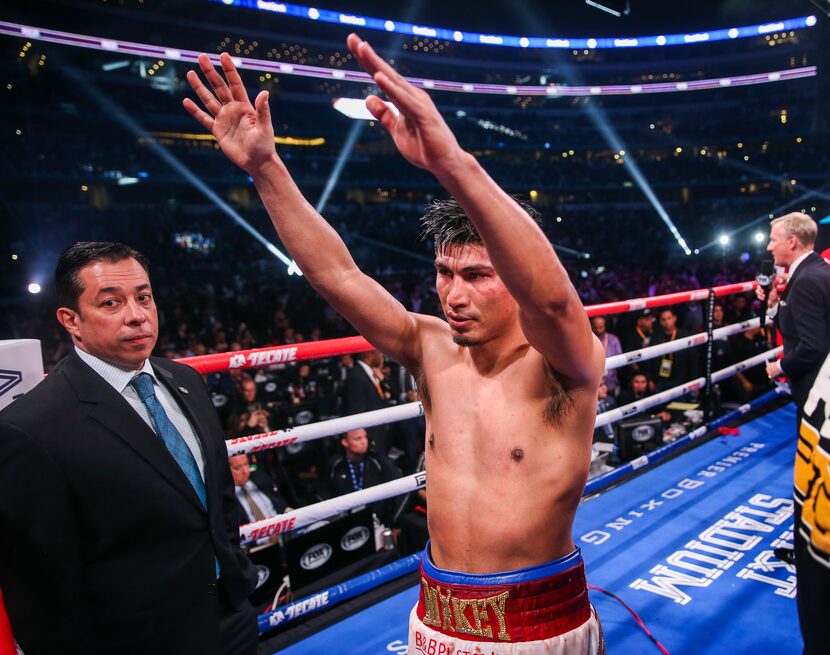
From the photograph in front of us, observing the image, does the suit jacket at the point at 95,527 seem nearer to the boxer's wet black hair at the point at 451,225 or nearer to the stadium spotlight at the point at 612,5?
the boxer's wet black hair at the point at 451,225

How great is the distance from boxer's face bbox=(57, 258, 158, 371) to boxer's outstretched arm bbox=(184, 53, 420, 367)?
0.44 metres

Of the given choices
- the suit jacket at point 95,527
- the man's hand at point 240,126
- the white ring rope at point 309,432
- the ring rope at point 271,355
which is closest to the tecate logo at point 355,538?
the white ring rope at point 309,432

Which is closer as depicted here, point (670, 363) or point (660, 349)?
point (660, 349)

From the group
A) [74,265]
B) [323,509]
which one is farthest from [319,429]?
[74,265]

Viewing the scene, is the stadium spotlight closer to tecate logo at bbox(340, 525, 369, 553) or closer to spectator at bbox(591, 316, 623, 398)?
spectator at bbox(591, 316, 623, 398)

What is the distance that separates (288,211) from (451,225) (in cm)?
39

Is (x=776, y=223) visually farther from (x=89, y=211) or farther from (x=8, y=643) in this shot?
(x=89, y=211)

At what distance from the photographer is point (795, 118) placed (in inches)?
1073

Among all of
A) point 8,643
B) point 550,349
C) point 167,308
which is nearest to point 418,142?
point 550,349

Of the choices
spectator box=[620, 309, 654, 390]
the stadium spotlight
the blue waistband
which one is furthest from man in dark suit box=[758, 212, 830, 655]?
the stadium spotlight

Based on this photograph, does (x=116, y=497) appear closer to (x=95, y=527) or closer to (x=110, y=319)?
(x=95, y=527)

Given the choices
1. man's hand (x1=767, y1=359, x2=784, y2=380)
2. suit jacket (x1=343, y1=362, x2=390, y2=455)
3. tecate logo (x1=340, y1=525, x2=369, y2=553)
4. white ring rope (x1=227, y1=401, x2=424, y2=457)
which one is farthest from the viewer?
suit jacket (x1=343, y1=362, x2=390, y2=455)

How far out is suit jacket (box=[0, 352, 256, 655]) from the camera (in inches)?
49.5

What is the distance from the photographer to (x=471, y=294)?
1347 millimetres
